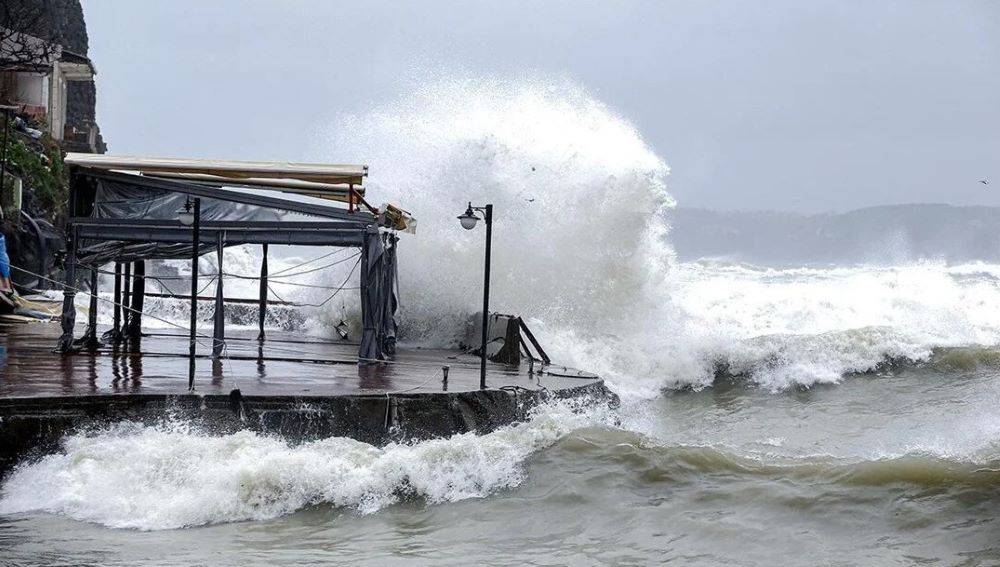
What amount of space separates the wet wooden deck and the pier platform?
2 centimetres

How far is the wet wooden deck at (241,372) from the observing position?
11.5 meters

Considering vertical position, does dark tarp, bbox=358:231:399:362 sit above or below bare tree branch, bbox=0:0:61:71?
below

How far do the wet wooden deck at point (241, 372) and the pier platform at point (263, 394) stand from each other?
0.05 ft

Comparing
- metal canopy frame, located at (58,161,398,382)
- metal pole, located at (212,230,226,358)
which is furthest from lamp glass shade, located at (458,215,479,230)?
metal pole, located at (212,230,226,358)

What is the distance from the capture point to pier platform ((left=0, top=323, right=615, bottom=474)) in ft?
34.0

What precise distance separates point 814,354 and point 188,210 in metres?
13.0

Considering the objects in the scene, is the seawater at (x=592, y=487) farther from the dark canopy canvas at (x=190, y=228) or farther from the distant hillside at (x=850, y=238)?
the distant hillside at (x=850, y=238)

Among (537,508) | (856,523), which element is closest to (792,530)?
(856,523)

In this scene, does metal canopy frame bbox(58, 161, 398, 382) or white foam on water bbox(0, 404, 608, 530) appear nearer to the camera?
white foam on water bbox(0, 404, 608, 530)

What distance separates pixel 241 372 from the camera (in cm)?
1359

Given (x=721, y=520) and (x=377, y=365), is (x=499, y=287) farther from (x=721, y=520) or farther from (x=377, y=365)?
(x=721, y=520)

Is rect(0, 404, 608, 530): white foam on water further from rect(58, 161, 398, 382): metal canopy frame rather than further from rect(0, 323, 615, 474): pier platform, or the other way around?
rect(58, 161, 398, 382): metal canopy frame

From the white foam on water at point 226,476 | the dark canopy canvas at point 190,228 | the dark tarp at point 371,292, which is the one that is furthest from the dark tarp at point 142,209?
the white foam on water at point 226,476

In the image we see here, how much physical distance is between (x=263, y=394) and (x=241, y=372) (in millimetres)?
2376
